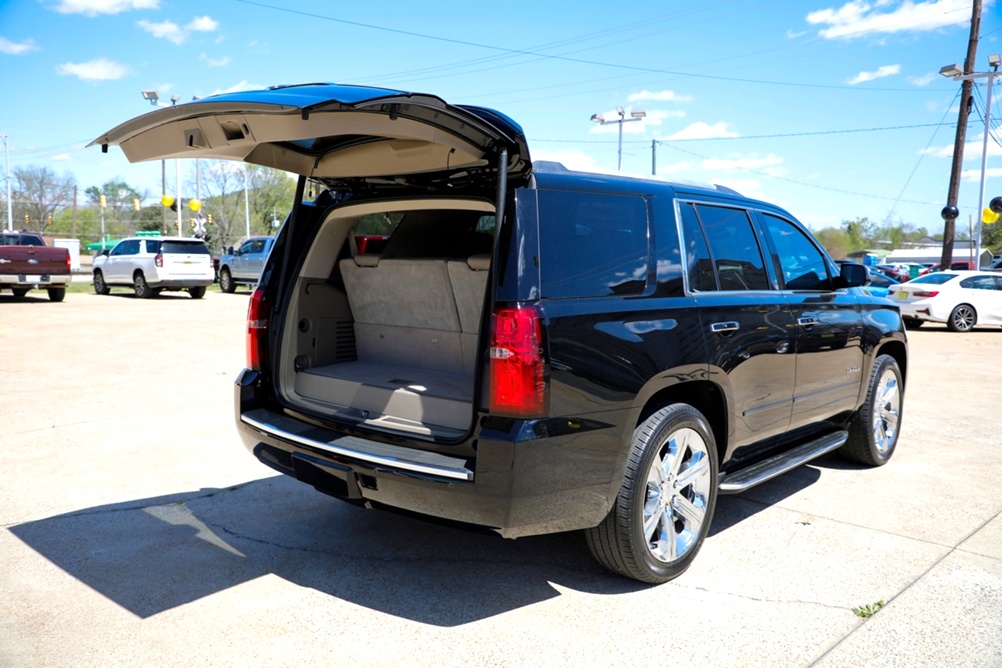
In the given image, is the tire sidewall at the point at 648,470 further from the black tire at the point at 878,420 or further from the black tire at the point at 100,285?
the black tire at the point at 100,285

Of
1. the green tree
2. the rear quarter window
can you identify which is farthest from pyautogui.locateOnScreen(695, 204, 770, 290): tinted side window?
the green tree

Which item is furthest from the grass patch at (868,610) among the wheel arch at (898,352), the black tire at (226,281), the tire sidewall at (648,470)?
the black tire at (226,281)

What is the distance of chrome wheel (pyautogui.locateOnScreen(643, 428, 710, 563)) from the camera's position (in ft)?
12.5

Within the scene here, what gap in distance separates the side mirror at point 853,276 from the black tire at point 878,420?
30.0 inches

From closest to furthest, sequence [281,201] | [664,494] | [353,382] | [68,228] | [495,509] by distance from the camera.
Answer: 1. [495,509]
2. [664,494]
3. [353,382]
4. [281,201]
5. [68,228]

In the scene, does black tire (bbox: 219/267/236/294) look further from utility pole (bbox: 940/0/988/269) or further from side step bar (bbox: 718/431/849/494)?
side step bar (bbox: 718/431/849/494)

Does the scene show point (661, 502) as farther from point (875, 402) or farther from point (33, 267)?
point (33, 267)

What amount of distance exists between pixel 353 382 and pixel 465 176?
1.23 m

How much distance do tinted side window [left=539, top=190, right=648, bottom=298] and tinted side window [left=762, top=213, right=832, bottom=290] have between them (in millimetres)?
1437

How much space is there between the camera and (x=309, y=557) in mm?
4164

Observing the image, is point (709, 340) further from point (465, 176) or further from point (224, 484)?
point (224, 484)

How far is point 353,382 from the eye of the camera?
4270mm

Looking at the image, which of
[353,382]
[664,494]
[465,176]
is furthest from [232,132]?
[664,494]

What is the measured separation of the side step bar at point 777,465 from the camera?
4.21 metres
